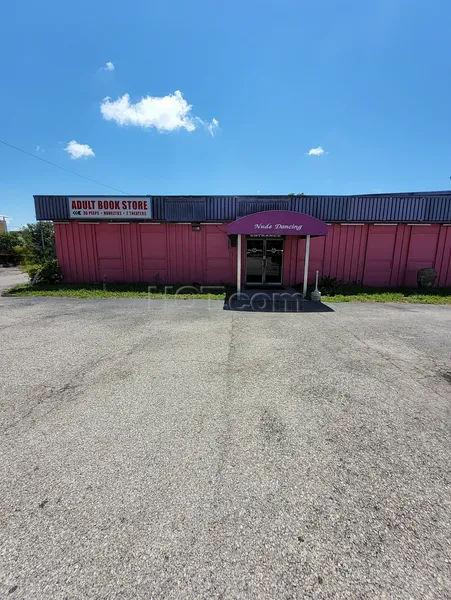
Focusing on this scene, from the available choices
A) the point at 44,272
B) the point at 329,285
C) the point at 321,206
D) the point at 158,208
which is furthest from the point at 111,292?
the point at 321,206

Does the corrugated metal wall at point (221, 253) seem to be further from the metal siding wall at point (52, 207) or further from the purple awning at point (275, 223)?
the purple awning at point (275, 223)

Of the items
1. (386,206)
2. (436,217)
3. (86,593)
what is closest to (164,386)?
(86,593)

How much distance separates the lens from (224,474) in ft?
7.89

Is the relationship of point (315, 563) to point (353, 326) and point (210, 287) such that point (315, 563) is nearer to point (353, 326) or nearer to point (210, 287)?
point (353, 326)

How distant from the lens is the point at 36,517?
2.01 meters

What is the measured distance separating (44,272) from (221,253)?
Result: 8.58 metres

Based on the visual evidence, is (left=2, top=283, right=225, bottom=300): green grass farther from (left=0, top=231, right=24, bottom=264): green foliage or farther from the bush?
(left=0, top=231, right=24, bottom=264): green foliage

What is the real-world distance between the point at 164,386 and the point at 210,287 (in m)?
9.23

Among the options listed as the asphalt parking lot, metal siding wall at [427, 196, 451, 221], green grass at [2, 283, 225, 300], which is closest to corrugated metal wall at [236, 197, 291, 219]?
green grass at [2, 283, 225, 300]

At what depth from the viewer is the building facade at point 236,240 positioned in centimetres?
1227

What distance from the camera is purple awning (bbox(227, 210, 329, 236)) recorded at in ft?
A: 31.1

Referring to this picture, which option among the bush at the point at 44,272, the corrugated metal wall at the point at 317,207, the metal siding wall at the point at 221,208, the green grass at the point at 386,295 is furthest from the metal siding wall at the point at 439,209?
the bush at the point at 44,272

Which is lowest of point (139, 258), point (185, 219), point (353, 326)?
point (353, 326)

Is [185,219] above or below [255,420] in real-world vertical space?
above
